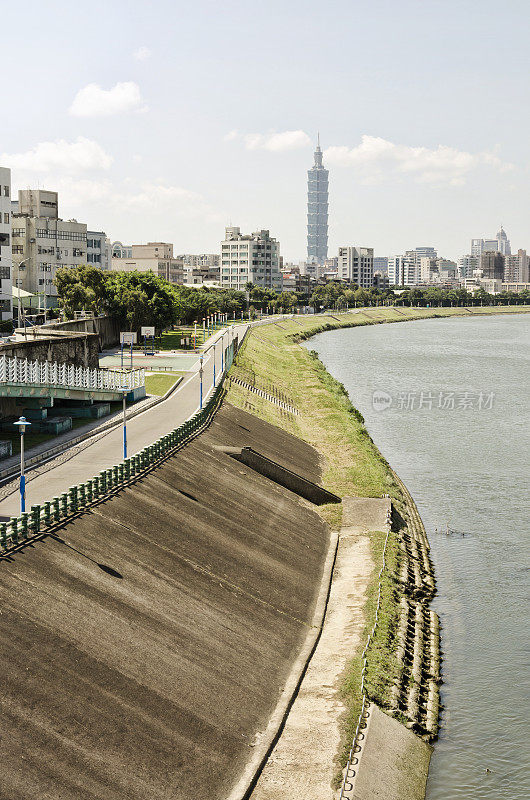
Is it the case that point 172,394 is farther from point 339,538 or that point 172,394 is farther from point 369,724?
point 369,724

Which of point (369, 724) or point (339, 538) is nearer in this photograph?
point (369, 724)

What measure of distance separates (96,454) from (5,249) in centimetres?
5174

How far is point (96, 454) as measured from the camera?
39781 millimetres

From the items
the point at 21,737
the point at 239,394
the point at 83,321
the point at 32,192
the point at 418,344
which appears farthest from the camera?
the point at 418,344

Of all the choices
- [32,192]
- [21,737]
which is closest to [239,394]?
[21,737]

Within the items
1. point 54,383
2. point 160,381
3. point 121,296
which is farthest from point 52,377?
point 121,296

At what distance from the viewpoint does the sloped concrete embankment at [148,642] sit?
1862cm

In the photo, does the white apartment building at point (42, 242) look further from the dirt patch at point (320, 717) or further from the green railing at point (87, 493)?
the dirt patch at point (320, 717)

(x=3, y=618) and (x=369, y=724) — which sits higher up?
(x=3, y=618)

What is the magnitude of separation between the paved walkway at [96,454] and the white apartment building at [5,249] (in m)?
32.3

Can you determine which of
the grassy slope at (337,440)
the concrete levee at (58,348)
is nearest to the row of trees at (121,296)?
the grassy slope at (337,440)

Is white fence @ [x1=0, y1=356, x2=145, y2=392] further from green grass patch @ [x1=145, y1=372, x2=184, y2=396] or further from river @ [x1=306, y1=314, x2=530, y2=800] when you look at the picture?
river @ [x1=306, y1=314, x2=530, y2=800]

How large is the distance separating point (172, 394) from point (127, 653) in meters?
39.3

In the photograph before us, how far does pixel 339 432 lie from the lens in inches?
2447
